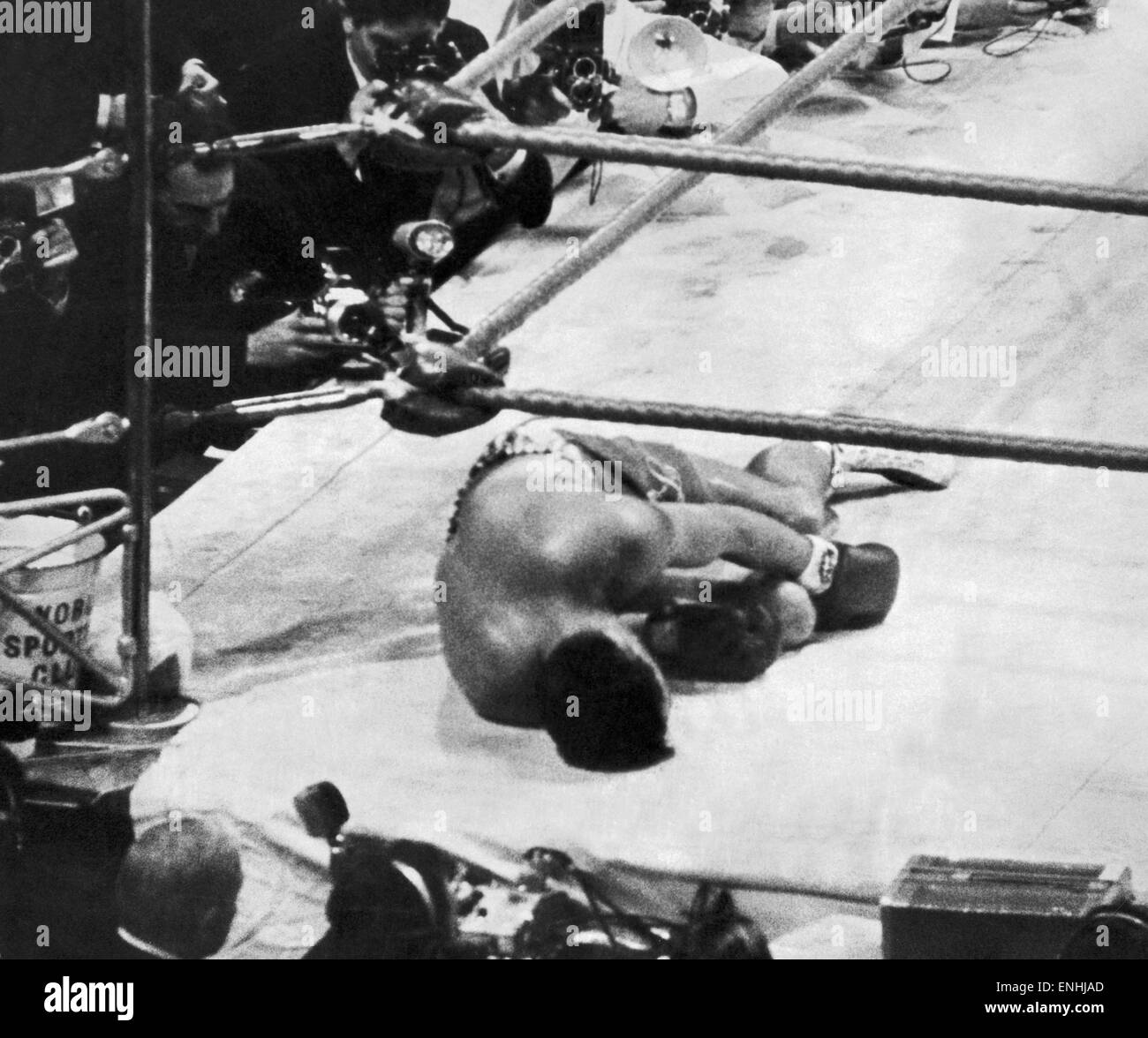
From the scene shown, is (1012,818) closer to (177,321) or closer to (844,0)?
Answer: (177,321)

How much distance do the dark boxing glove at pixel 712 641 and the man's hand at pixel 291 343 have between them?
4.49 ft

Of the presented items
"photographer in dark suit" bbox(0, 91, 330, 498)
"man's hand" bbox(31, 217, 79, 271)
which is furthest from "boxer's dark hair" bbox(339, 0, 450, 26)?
"man's hand" bbox(31, 217, 79, 271)

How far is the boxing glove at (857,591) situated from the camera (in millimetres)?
2531

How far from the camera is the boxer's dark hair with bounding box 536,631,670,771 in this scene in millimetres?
2164

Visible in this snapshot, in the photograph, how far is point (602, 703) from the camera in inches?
86.0

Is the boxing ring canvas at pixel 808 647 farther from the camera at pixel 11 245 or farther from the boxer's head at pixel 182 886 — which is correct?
the camera at pixel 11 245

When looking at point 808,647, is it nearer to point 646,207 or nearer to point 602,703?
point 602,703

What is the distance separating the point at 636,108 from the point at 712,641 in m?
2.48

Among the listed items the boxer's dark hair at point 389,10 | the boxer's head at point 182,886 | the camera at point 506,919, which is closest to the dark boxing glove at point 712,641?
the camera at point 506,919

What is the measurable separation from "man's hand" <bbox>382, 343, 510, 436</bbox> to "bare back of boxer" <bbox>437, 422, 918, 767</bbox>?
1.03 ft

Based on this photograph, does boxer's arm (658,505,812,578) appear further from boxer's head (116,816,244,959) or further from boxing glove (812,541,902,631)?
boxer's head (116,816,244,959)

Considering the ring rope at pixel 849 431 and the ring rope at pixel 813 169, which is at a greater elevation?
the ring rope at pixel 813 169
